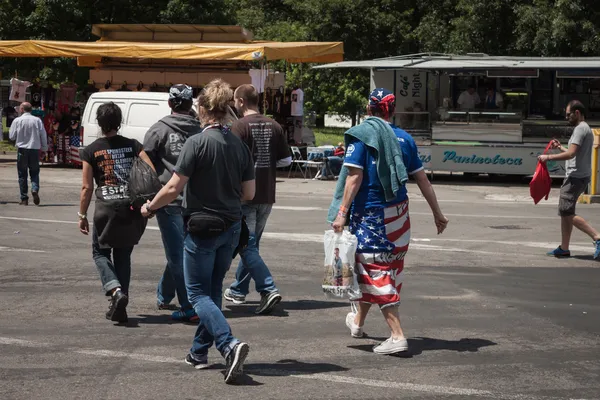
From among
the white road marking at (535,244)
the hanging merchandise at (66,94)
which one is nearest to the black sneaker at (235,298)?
the white road marking at (535,244)

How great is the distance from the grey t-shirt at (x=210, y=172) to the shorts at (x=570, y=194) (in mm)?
6151

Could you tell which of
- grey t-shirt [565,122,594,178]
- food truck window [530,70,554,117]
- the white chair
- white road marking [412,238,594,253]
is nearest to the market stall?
the white chair

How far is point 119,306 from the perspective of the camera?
7867 mm

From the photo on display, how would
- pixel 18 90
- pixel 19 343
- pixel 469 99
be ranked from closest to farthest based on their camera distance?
pixel 19 343
pixel 469 99
pixel 18 90

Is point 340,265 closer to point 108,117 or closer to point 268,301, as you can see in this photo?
point 268,301

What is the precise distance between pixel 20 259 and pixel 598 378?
686 centimetres

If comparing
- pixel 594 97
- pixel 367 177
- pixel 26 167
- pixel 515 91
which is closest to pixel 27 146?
pixel 26 167

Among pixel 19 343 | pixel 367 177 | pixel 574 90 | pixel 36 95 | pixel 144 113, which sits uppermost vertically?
pixel 574 90

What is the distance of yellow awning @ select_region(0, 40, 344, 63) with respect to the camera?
898 inches

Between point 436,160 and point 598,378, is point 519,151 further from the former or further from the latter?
point 598,378

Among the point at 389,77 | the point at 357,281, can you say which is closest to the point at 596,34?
the point at 389,77

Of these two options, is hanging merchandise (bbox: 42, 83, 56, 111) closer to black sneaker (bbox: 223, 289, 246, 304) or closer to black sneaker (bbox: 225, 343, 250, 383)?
black sneaker (bbox: 223, 289, 246, 304)

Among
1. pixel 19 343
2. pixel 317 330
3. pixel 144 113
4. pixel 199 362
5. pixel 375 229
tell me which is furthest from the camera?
pixel 144 113

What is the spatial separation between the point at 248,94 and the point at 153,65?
18.5 metres
